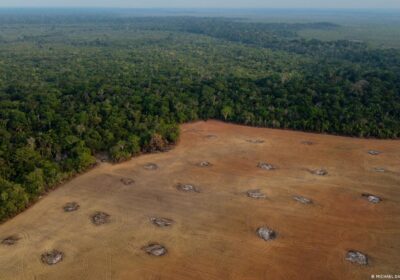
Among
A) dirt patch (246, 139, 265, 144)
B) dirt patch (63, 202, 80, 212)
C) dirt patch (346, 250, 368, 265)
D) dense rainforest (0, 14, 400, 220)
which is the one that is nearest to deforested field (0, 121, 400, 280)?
dirt patch (346, 250, 368, 265)

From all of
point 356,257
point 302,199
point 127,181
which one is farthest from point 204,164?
point 356,257

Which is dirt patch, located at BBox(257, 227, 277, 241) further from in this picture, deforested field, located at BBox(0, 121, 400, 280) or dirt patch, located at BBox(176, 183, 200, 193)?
dirt patch, located at BBox(176, 183, 200, 193)

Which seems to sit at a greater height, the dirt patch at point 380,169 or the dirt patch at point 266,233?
the dirt patch at point 380,169

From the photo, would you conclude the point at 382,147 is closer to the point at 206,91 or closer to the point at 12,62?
the point at 206,91

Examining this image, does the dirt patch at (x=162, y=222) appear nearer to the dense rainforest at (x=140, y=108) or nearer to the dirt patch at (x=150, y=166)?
the dirt patch at (x=150, y=166)

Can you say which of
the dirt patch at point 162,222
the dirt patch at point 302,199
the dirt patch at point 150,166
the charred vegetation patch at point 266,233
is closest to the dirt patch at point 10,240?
→ the dirt patch at point 162,222

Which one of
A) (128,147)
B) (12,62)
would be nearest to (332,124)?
(128,147)

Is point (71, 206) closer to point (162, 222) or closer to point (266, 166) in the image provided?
point (162, 222)
